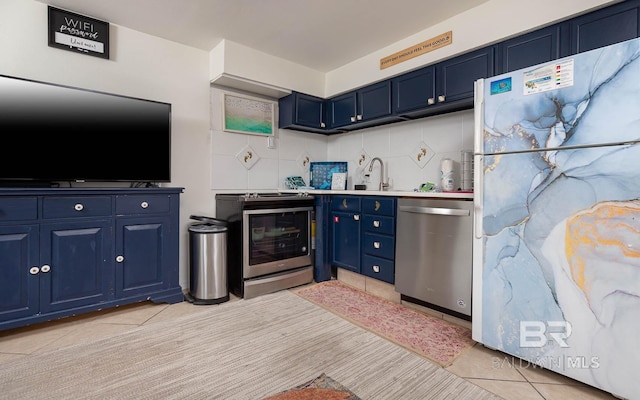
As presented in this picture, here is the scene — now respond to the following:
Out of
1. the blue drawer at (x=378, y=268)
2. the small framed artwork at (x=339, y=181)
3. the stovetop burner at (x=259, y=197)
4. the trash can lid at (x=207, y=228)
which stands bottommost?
the blue drawer at (x=378, y=268)

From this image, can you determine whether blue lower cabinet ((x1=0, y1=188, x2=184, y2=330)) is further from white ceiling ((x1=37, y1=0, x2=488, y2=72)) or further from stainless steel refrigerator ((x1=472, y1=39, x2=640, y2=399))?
stainless steel refrigerator ((x1=472, y1=39, x2=640, y2=399))

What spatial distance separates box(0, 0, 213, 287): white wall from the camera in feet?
7.38

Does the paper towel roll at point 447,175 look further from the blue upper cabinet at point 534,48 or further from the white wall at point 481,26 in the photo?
the white wall at point 481,26

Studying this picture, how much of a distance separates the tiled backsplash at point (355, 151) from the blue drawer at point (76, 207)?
1052 mm

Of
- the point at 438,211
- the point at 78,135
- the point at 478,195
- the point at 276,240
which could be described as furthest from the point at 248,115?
the point at 478,195

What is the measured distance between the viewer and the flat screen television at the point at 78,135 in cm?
208

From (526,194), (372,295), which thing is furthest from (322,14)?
(372,295)

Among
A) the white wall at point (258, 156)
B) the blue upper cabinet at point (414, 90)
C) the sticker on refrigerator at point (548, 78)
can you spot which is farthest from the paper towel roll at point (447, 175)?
the white wall at point (258, 156)

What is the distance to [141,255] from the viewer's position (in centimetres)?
246

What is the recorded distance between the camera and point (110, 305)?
7.57ft

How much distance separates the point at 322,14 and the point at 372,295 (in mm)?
2559

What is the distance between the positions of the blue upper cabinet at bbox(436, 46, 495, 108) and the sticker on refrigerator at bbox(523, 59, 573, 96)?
28.7 inches

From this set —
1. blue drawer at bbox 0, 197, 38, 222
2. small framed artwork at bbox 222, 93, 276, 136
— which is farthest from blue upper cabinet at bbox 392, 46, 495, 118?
blue drawer at bbox 0, 197, 38, 222

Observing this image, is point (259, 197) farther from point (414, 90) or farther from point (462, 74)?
point (462, 74)
